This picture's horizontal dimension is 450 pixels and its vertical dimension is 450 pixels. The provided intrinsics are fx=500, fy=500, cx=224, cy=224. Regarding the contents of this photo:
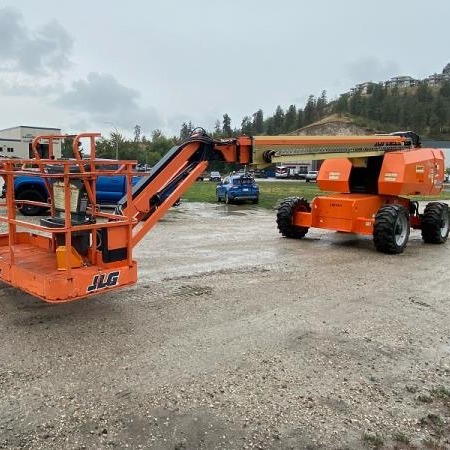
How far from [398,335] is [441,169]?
7.35 m

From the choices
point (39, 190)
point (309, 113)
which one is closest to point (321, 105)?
point (309, 113)

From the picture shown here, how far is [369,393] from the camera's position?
392cm

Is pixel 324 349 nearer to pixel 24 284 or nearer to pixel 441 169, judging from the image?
pixel 24 284

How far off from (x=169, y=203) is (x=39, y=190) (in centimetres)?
1030

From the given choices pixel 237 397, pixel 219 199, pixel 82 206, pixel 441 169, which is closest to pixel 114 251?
pixel 82 206

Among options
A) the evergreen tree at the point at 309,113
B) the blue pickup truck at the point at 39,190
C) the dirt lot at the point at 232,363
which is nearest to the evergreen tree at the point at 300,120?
the evergreen tree at the point at 309,113

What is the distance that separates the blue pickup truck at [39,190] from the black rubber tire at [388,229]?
671cm

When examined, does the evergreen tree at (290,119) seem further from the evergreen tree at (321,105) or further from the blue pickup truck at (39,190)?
the blue pickup truck at (39,190)

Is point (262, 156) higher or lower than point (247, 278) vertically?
higher

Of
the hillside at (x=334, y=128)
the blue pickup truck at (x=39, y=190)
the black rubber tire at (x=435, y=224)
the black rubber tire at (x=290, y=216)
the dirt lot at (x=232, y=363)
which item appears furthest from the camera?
the hillside at (x=334, y=128)

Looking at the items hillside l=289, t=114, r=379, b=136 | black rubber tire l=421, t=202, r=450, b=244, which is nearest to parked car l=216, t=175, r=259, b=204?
black rubber tire l=421, t=202, r=450, b=244

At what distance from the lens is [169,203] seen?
6398 mm

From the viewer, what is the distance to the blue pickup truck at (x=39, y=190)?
48.2 ft

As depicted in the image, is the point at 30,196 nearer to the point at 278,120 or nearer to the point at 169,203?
the point at 169,203
